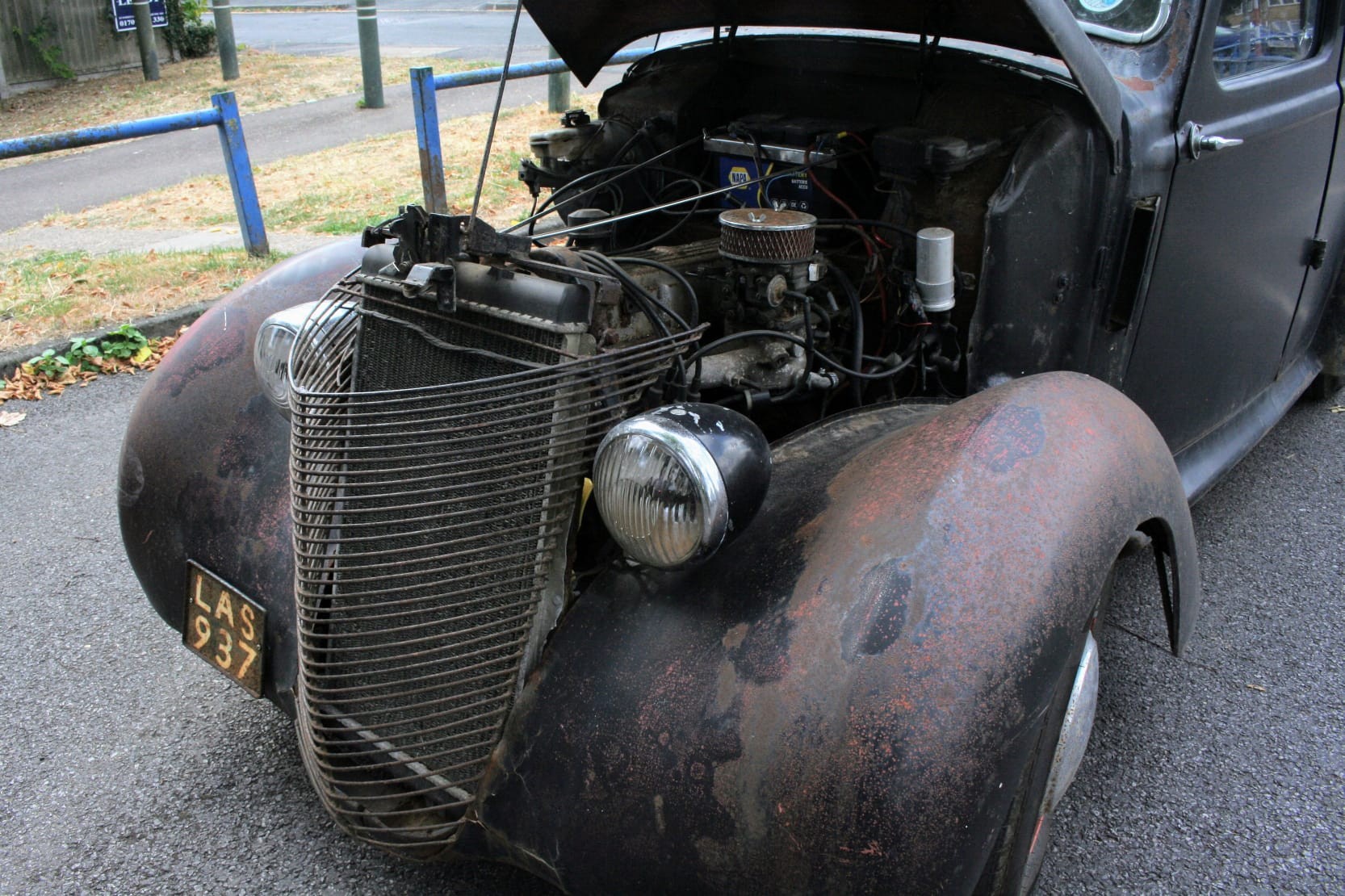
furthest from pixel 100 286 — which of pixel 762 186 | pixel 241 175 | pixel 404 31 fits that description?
pixel 404 31

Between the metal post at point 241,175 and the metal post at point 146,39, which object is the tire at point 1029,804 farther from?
the metal post at point 146,39

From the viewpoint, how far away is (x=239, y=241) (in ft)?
22.4

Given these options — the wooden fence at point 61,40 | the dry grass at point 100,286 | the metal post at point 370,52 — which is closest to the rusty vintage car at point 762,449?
the dry grass at point 100,286

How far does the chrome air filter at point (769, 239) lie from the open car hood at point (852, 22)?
60cm

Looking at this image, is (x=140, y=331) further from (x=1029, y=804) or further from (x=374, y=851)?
(x=1029, y=804)

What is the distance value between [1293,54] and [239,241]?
5.92m

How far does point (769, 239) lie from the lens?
2.16 metres

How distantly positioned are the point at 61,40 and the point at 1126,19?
582 inches

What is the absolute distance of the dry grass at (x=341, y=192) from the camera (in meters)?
7.09

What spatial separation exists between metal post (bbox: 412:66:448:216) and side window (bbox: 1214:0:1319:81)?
4.50m

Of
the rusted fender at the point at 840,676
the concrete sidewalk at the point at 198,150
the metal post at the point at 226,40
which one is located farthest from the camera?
the metal post at the point at 226,40

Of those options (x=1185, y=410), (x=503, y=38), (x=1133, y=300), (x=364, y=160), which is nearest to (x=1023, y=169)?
(x=1133, y=300)

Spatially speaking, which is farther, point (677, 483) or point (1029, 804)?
point (1029, 804)

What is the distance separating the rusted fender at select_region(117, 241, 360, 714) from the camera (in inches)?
89.9
